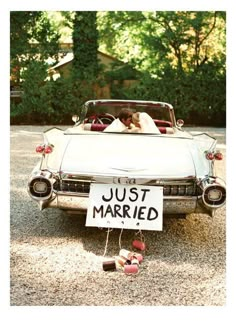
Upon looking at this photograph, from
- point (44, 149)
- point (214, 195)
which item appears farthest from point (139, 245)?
point (44, 149)

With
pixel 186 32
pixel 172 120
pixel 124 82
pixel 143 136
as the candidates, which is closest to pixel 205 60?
pixel 186 32

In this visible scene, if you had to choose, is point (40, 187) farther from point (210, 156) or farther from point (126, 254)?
point (210, 156)

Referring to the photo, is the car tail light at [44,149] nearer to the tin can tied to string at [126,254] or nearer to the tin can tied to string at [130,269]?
the tin can tied to string at [126,254]

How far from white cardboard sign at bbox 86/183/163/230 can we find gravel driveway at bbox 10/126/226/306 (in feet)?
0.93

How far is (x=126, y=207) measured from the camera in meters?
3.22

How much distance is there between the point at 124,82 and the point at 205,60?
2.78 m

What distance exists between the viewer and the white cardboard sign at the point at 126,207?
322 centimetres

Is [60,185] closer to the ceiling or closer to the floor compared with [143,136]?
closer to the floor

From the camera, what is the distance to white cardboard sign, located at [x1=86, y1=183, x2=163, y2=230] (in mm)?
3223

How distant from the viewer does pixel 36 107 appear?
975 centimetres

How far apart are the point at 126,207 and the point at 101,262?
0.41 m

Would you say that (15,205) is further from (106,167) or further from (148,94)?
(148,94)

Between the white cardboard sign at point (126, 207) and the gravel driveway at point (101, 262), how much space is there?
28 cm

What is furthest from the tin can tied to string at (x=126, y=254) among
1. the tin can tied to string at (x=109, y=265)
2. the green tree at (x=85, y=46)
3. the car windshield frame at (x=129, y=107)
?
the green tree at (x=85, y=46)
